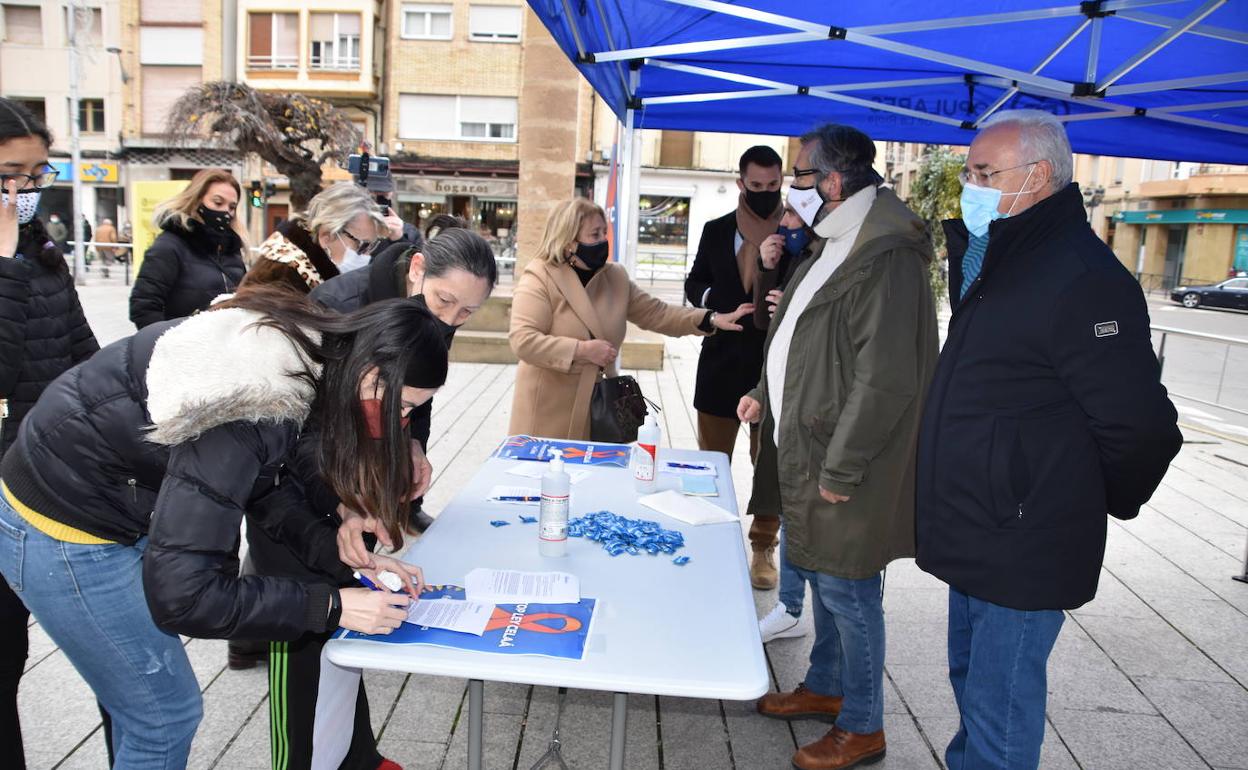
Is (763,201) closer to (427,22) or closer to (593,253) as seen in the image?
(593,253)

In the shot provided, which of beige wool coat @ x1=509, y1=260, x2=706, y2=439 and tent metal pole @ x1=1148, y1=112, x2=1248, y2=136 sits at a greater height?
tent metal pole @ x1=1148, y1=112, x2=1248, y2=136

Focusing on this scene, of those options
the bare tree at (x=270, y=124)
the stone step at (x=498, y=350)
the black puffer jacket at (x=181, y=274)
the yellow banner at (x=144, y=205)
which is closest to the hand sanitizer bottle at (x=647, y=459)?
the black puffer jacket at (x=181, y=274)

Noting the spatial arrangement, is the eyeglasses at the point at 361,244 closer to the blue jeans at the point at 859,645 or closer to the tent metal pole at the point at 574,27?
the tent metal pole at the point at 574,27

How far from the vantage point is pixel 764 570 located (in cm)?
368

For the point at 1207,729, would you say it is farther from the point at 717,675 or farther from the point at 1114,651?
the point at 717,675

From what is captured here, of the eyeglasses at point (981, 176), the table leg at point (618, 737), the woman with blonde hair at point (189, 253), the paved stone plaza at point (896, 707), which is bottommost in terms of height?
the paved stone plaza at point (896, 707)

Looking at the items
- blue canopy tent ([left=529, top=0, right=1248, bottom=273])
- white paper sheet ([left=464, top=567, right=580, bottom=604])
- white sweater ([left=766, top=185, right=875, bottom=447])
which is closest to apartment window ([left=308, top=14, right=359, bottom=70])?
blue canopy tent ([left=529, top=0, right=1248, bottom=273])

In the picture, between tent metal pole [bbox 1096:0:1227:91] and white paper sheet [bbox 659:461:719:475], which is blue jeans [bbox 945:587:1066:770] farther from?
tent metal pole [bbox 1096:0:1227:91]

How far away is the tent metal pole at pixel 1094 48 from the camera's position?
136 inches

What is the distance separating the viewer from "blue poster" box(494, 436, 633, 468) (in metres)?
2.90

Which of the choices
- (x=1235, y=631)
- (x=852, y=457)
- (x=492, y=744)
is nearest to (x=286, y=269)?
(x=492, y=744)

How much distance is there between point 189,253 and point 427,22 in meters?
25.3

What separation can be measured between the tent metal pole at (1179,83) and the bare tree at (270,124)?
905cm

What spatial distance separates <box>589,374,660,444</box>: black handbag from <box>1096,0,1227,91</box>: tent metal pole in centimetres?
246
